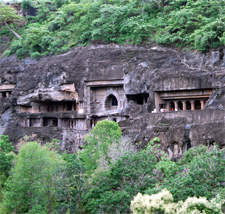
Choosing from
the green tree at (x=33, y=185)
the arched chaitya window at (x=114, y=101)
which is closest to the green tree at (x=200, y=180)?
the green tree at (x=33, y=185)

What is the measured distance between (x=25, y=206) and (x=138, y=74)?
19.2 meters

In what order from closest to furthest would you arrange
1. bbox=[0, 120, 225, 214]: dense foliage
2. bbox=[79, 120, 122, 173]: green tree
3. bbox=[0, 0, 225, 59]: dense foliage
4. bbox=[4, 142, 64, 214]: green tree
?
bbox=[0, 120, 225, 214]: dense foliage
bbox=[4, 142, 64, 214]: green tree
bbox=[79, 120, 122, 173]: green tree
bbox=[0, 0, 225, 59]: dense foliage

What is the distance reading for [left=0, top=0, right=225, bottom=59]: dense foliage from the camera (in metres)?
41.7

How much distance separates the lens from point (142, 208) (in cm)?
1738

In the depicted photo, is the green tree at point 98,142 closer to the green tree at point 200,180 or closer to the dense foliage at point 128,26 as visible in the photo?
the green tree at point 200,180

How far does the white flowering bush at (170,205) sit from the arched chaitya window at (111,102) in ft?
86.6

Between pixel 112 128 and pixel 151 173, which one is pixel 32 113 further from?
pixel 151 173

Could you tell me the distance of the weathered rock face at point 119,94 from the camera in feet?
97.8

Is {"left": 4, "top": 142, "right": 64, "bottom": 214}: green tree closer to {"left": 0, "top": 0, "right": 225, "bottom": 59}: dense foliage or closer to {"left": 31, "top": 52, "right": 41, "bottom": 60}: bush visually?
{"left": 0, "top": 0, "right": 225, "bottom": 59}: dense foliage

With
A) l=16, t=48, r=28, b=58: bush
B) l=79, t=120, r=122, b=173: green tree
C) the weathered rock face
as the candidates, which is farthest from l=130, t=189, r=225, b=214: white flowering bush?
l=16, t=48, r=28, b=58: bush

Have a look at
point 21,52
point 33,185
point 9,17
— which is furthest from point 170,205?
point 9,17

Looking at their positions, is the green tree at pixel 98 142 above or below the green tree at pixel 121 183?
above

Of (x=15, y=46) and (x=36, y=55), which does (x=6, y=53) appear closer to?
(x=15, y=46)

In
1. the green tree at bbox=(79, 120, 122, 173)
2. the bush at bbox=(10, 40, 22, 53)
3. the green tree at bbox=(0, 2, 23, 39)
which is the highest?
the green tree at bbox=(0, 2, 23, 39)
